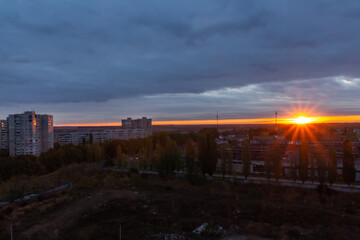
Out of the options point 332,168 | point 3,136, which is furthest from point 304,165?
point 3,136

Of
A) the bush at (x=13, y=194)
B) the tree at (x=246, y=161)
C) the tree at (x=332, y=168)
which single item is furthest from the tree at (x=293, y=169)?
the bush at (x=13, y=194)

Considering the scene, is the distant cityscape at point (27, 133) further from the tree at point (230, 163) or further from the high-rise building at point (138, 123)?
the tree at point (230, 163)

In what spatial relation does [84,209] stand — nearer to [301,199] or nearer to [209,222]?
[209,222]

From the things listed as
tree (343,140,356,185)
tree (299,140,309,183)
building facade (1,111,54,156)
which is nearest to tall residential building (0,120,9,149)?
building facade (1,111,54,156)

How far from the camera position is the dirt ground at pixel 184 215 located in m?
7.73

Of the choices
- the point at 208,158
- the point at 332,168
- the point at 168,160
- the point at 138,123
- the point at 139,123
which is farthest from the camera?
the point at 138,123

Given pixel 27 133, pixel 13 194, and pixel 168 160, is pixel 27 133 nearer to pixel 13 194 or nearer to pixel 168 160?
pixel 13 194

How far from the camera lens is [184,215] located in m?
9.49

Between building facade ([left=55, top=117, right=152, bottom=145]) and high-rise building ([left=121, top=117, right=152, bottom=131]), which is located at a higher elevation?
high-rise building ([left=121, top=117, right=152, bottom=131])

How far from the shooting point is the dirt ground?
7734 mm

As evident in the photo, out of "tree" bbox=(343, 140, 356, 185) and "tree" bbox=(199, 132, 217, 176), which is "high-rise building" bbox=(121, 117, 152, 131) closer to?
"tree" bbox=(199, 132, 217, 176)

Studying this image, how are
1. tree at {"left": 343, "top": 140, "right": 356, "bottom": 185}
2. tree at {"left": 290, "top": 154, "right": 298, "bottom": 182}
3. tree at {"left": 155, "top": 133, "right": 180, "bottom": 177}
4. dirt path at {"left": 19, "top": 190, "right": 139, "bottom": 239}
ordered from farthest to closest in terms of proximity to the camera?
tree at {"left": 155, "top": 133, "right": 180, "bottom": 177} → tree at {"left": 290, "top": 154, "right": 298, "bottom": 182} → tree at {"left": 343, "top": 140, "right": 356, "bottom": 185} → dirt path at {"left": 19, "top": 190, "right": 139, "bottom": 239}

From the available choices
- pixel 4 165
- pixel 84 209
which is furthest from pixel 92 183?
pixel 4 165

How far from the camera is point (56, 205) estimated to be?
11133mm
